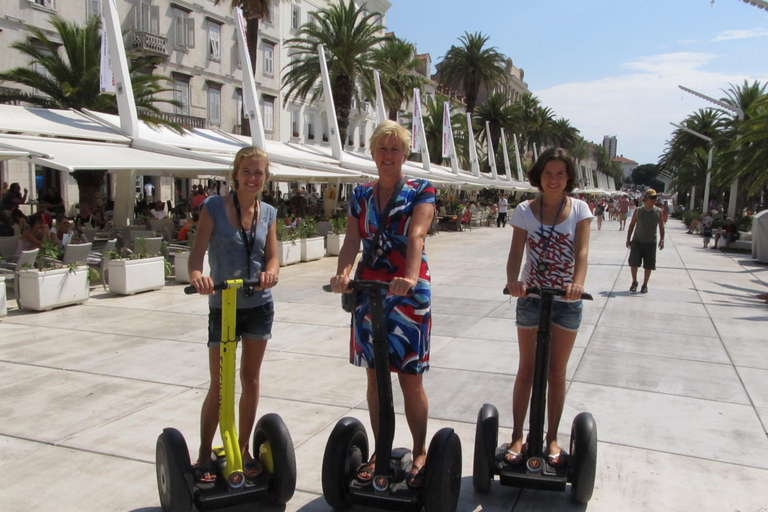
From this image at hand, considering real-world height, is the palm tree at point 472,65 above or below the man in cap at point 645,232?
above

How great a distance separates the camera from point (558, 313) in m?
3.07

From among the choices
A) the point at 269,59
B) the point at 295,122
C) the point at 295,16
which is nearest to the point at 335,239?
the point at 269,59

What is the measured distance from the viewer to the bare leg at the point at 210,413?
2.94 metres

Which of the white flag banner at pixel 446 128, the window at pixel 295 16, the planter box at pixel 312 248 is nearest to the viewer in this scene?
the planter box at pixel 312 248

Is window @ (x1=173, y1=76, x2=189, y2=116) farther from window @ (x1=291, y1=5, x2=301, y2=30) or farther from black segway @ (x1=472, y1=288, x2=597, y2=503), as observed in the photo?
black segway @ (x1=472, y1=288, x2=597, y2=503)

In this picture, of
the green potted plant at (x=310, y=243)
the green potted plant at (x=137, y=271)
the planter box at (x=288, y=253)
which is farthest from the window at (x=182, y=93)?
the green potted plant at (x=137, y=271)

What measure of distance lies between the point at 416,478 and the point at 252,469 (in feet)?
2.62

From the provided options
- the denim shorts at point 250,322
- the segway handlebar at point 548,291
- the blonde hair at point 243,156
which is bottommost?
the denim shorts at point 250,322

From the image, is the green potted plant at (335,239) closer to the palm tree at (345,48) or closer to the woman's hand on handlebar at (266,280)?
the woman's hand on handlebar at (266,280)

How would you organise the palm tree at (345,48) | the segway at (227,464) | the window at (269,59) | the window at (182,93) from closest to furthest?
the segway at (227,464) → the palm tree at (345,48) → the window at (182,93) → the window at (269,59)

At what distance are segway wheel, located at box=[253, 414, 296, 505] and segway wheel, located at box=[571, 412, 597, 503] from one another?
4.38 feet

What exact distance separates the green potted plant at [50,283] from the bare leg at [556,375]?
6.48 m

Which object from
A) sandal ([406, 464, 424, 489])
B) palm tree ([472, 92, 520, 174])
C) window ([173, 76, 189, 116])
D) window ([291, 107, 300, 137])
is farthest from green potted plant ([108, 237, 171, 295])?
palm tree ([472, 92, 520, 174])

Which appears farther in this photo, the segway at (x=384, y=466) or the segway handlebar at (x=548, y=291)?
the segway handlebar at (x=548, y=291)
